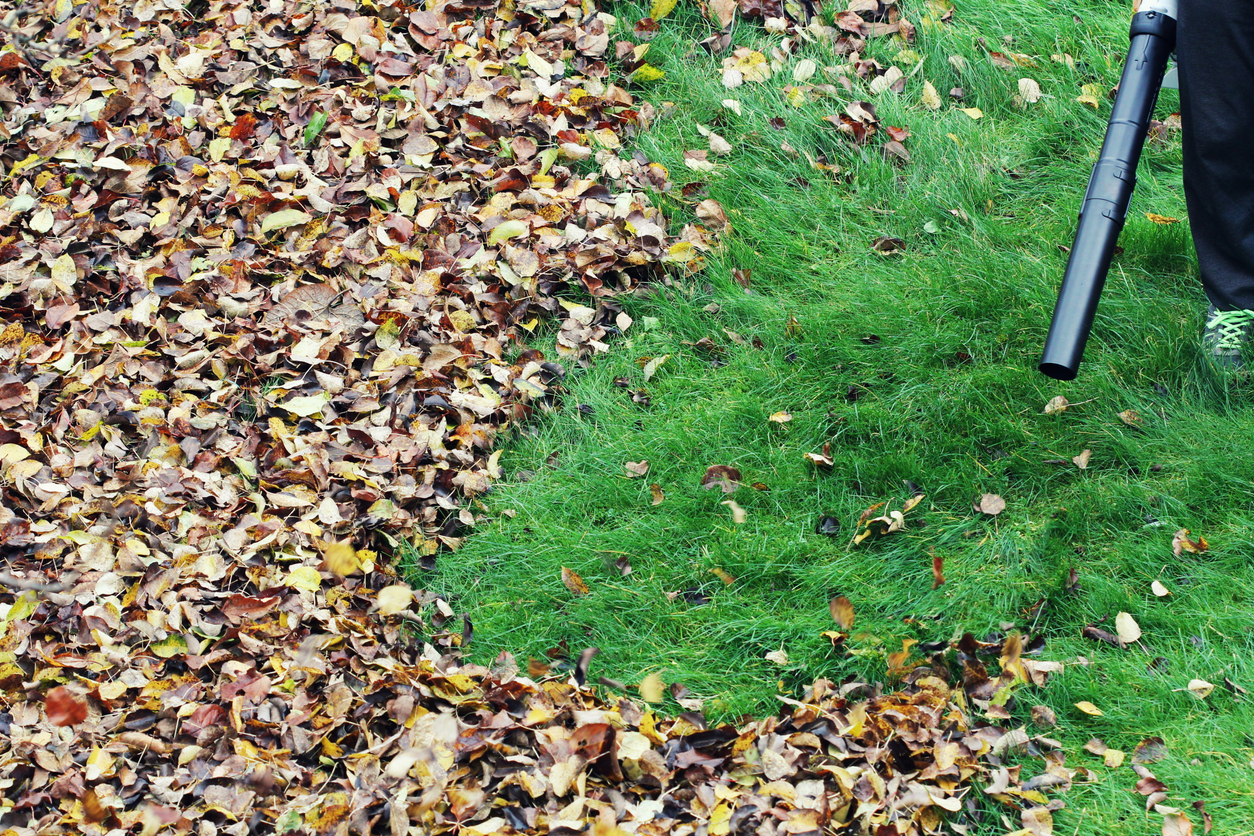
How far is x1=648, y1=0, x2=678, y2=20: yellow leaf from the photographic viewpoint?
4.35m

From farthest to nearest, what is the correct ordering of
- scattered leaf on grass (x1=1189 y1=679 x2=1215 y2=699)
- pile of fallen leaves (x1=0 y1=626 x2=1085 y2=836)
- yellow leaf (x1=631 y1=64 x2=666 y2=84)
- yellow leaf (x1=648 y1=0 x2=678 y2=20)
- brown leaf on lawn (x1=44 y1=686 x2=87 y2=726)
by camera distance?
yellow leaf (x1=648 y1=0 x2=678 y2=20) → yellow leaf (x1=631 y1=64 x2=666 y2=84) → brown leaf on lawn (x1=44 y1=686 x2=87 y2=726) → scattered leaf on grass (x1=1189 y1=679 x2=1215 y2=699) → pile of fallen leaves (x1=0 y1=626 x2=1085 y2=836)

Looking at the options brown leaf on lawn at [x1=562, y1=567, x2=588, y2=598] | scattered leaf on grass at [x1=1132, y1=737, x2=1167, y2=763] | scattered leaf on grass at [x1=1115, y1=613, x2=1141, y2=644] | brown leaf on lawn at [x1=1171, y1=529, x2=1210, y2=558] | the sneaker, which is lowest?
brown leaf on lawn at [x1=562, y1=567, x2=588, y2=598]

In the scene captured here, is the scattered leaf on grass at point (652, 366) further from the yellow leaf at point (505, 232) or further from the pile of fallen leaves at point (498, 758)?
the pile of fallen leaves at point (498, 758)

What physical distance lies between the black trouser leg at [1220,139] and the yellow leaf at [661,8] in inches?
91.1

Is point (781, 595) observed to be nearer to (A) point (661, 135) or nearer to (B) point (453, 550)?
(B) point (453, 550)

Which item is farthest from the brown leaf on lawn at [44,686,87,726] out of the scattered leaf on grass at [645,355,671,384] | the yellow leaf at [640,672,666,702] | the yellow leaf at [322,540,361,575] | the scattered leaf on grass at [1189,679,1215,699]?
the scattered leaf on grass at [1189,679,1215,699]

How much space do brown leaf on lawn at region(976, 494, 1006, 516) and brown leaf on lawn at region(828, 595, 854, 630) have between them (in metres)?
0.51

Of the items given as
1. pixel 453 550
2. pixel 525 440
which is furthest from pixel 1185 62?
pixel 453 550

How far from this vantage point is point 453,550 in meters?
2.99

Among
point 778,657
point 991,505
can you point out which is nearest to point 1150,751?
point 991,505

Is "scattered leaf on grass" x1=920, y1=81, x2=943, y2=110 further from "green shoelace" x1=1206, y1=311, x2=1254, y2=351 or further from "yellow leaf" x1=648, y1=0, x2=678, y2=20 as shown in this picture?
"green shoelace" x1=1206, y1=311, x2=1254, y2=351

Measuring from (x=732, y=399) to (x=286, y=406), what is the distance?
4.80 ft

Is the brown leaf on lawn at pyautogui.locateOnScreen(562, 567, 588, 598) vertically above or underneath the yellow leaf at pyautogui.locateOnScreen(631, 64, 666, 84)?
underneath

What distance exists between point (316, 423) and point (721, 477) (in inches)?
52.7
